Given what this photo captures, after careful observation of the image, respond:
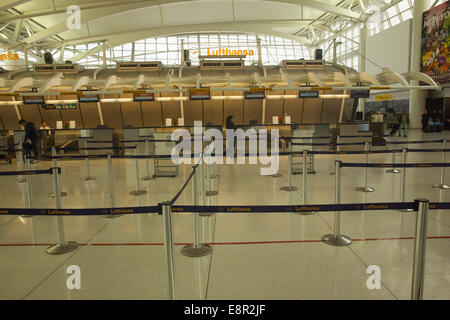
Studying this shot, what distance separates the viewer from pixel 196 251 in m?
4.63

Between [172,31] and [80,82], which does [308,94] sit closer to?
[80,82]

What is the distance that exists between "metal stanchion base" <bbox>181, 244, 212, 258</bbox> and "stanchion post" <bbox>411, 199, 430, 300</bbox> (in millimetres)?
2692

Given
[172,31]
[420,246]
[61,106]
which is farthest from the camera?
[172,31]

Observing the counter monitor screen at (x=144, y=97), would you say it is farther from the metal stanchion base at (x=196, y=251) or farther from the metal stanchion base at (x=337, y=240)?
the metal stanchion base at (x=337, y=240)

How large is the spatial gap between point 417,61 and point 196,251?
30.0 metres

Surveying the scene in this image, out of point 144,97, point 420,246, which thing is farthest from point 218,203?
point 144,97

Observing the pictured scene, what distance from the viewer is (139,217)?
634 cm

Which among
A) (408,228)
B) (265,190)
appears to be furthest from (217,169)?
(408,228)

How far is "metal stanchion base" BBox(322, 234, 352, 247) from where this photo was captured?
4816 mm

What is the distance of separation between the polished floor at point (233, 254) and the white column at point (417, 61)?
23.6 m

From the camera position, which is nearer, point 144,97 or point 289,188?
point 289,188

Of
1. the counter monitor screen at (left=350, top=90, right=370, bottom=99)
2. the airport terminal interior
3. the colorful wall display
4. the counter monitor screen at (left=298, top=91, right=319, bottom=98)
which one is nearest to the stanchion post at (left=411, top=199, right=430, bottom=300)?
the airport terminal interior

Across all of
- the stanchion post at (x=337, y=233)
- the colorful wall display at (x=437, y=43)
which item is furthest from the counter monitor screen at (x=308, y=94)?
the colorful wall display at (x=437, y=43)

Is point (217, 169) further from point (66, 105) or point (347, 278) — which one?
point (66, 105)
